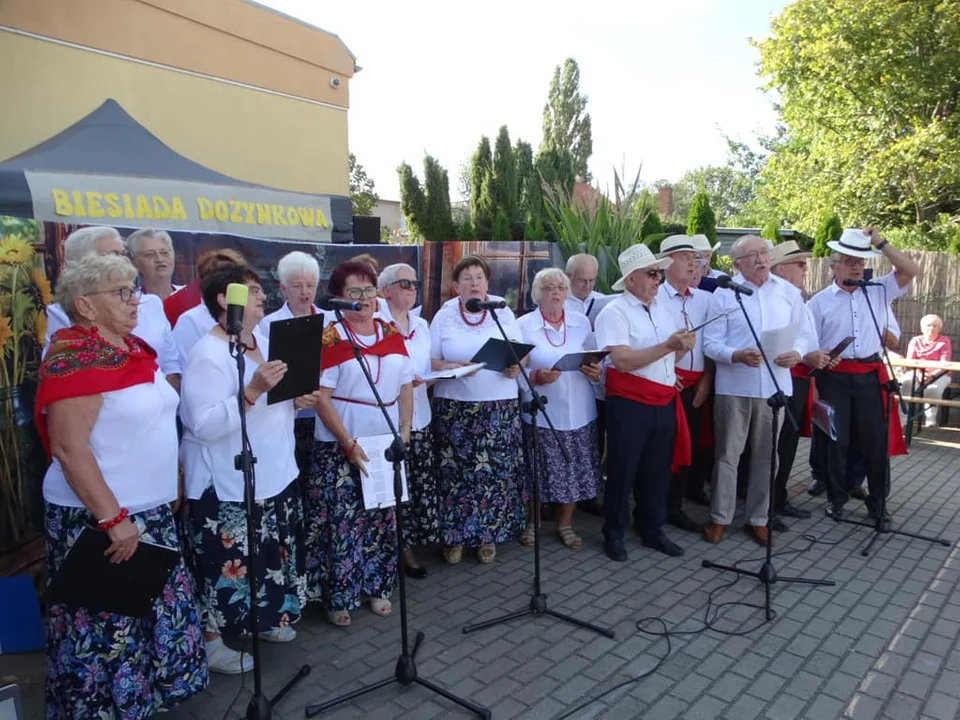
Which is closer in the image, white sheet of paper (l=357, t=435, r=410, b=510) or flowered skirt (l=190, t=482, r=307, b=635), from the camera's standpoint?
flowered skirt (l=190, t=482, r=307, b=635)

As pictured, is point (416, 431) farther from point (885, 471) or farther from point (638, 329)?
point (885, 471)

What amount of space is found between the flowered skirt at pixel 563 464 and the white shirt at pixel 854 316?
2.15m

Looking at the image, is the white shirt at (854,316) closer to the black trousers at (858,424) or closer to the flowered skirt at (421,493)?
the black trousers at (858,424)

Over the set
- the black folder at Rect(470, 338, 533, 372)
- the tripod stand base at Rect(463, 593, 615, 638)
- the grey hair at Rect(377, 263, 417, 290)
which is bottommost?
the tripod stand base at Rect(463, 593, 615, 638)

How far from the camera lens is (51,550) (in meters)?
2.67

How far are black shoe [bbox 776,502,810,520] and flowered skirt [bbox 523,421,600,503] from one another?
1723 millimetres

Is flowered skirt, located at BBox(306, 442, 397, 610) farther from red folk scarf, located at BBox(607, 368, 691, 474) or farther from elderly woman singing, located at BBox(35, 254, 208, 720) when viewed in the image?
red folk scarf, located at BBox(607, 368, 691, 474)

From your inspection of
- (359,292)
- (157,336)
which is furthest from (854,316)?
(157,336)

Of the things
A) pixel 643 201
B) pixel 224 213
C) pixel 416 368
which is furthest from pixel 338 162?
pixel 416 368

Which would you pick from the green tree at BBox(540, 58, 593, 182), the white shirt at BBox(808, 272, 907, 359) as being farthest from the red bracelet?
the green tree at BBox(540, 58, 593, 182)

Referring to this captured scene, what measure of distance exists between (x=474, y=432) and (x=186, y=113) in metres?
7.94

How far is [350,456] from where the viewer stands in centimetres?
356

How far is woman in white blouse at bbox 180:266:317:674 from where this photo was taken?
9.69 ft

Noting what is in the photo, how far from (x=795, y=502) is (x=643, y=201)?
3093 mm
